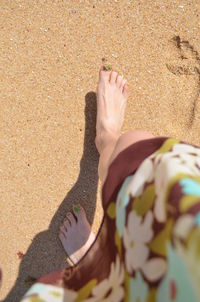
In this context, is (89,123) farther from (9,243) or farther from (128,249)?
(128,249)

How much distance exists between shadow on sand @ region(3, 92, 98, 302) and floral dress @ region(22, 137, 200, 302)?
0.59m

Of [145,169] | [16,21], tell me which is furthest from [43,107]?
[145,169]

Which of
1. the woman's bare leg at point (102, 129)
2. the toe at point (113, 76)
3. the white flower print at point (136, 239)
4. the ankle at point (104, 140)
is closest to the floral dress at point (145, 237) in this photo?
the white flower print at point (136, 239)

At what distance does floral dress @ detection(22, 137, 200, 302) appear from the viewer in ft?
2.20

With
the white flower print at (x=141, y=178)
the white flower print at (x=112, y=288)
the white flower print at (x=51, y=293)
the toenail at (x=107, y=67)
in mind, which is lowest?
the white flower print at (x=51, y=293)

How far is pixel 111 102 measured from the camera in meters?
1.67

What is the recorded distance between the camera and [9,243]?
5.51ft

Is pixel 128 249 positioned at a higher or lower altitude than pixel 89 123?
lower

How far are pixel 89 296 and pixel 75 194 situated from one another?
2.40 feet

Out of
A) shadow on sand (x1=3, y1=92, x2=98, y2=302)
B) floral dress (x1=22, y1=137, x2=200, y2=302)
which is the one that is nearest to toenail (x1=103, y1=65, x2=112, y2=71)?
shadow on sand (x1=3, y1=92, x2=98, y2=302)

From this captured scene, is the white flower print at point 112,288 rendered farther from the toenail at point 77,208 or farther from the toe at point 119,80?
the toe at point 119,80

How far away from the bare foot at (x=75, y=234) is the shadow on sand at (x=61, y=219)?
32mm

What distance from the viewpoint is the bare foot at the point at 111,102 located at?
5.30 ft

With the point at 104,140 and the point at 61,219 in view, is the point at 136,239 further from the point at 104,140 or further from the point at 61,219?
the point at 61,219
